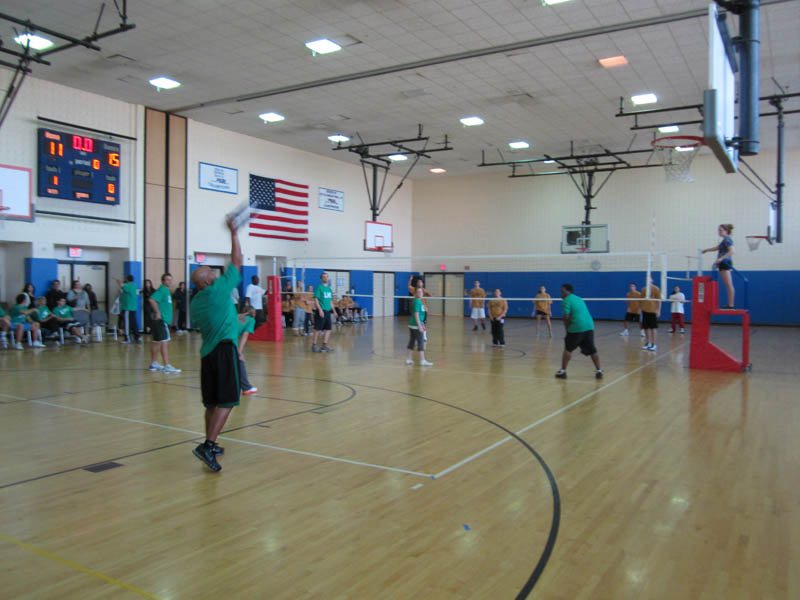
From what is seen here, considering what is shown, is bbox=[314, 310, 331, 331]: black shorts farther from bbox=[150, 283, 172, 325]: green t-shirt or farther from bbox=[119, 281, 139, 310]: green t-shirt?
bbox=[119, 281, 139, 310]: green t-shirt

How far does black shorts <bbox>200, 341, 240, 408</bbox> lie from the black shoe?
368 millimetres

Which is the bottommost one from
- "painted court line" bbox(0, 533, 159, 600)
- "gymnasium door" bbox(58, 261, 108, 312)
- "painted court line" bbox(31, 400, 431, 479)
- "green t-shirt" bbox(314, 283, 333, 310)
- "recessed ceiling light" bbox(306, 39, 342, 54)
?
"painted court line" bbox(31, 400, 431, 479)

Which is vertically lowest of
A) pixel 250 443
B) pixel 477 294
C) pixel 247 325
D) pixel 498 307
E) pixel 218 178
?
pixel 250 443

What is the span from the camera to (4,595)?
2912 mm

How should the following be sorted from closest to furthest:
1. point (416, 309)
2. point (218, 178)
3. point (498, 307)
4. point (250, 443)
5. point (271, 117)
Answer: point (250, 443) < point (416, 309) < point (498, 307) < point (271, 117) < point (218, 178)

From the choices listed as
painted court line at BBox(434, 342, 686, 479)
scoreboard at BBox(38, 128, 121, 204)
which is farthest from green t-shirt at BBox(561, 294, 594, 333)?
scoreboard at BBox(38, 128, 121, 204)

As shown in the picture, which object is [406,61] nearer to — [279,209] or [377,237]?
[279,209]

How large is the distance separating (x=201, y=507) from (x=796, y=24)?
45.1 feet

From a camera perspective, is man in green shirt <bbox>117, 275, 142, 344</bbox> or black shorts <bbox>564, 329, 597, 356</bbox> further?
man in green shirt <bbox>117, 275, 142, 344</bbox>

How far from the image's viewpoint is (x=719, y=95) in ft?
14.0

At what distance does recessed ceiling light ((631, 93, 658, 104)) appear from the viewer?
1630 cm

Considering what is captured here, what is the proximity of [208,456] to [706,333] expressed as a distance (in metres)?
9.73

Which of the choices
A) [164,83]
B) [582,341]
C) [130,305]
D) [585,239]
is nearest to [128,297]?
[130,305]

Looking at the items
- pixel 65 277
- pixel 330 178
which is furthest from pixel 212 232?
pixel 330 178
